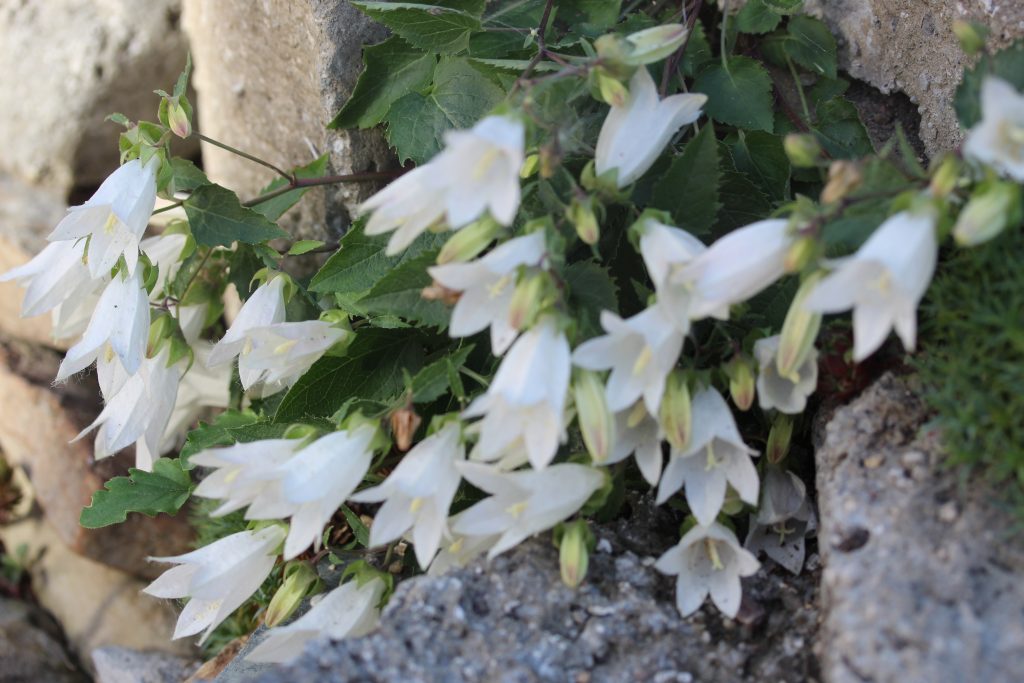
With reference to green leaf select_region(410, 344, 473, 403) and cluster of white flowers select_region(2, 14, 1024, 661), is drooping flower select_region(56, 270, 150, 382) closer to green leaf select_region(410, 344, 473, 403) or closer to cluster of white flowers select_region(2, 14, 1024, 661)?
cluster of white flowers select_region(2, 14, 1024, 661)

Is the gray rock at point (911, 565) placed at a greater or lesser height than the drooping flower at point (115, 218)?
lesser

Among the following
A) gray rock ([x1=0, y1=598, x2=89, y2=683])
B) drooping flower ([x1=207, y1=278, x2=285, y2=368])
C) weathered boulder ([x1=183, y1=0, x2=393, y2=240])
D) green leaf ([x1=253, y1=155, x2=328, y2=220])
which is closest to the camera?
drooping flower ([x1=207, y1=278, x2=285, y2=368])

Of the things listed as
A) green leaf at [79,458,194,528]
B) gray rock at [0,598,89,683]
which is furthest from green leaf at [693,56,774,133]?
gray rock at [0,598,89,683]

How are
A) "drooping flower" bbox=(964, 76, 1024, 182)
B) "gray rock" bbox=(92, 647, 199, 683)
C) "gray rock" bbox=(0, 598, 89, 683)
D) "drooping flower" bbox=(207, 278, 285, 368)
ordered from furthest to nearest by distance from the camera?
1. "gray rock" bbox=(0, 598, 89, 683)
2. "gray rock" bbox=(92, 647, 199, 683)
3. "drooping flower" bbox=(207, 278, 285, 368)
4. "drooping flower" bbox=(964, 76, 1024, 182)

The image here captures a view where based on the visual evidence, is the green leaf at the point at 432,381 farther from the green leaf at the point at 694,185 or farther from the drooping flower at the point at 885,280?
the drooping flower at the point at 885,280

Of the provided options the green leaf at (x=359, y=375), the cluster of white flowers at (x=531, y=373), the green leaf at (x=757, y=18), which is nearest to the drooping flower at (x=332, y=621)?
the cluster of white flowers at (x=531, y=373)

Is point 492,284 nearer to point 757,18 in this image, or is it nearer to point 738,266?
point 738,266

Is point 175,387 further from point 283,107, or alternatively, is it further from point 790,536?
point 790,536

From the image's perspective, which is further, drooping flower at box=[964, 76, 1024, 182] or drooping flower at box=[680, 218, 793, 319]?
drooping flower at box=[680, 218, 793, 319]
